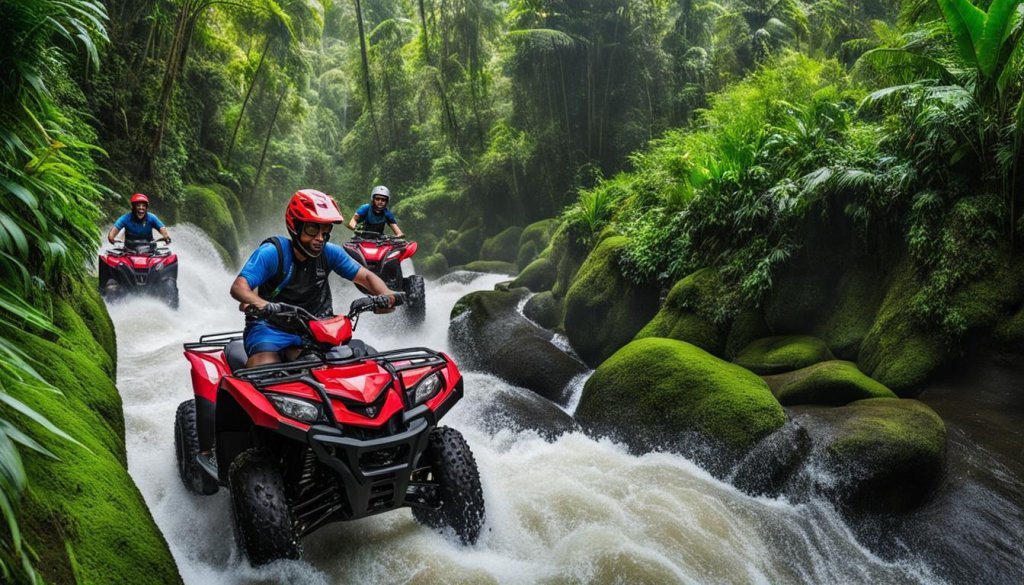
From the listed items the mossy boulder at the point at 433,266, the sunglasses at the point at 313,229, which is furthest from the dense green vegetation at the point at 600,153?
the sunglasses at the point at 313,229

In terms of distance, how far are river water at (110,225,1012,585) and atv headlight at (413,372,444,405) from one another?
0.97 metres

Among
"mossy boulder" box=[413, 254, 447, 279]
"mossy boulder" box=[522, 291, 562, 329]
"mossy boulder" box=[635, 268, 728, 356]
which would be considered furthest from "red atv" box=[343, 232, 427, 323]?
"mossy boulder" box=[413, 254, 447, 279]

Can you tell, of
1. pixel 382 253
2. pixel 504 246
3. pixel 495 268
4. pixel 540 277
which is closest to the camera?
pixel 382 253

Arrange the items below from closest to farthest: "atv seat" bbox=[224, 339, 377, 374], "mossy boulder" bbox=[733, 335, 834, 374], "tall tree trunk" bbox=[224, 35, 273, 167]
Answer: "atv seat" bbox=[224, 339, 377, 374] < "mossy boulder" bbox=[733, 335, 834, 374] < "tall tree trunk" bbox=[224, 35, 273, 167]

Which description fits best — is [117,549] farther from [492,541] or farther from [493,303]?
[493,303]

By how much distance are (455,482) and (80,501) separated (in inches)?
69.6

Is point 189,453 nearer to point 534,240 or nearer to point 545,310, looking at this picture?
point 545,310

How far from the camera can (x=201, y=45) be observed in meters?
19.9

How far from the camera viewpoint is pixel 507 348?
9.17 metres

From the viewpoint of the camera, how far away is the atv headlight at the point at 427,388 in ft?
11.3

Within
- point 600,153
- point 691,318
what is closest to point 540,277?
point 691,318

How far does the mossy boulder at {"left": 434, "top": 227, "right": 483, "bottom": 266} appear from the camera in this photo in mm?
24656

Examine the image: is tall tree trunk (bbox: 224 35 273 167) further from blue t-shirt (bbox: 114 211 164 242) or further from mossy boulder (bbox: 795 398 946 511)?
mossy boulder (bbox: 795 398 946 511)

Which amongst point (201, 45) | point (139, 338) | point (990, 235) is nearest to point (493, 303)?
point (139, 338)
